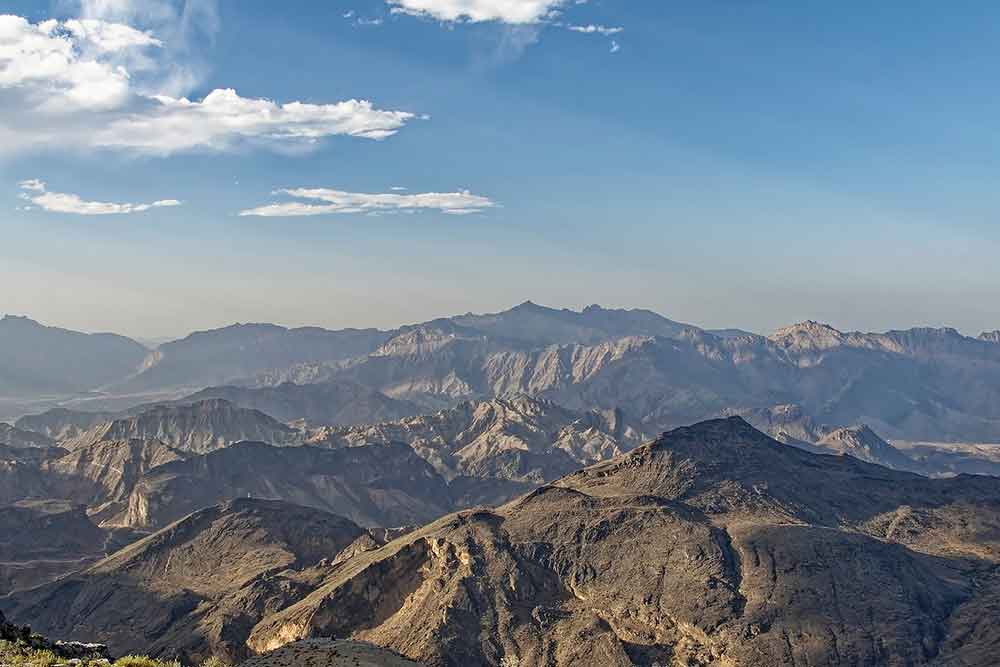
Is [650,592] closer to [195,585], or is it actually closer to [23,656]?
[195,585]

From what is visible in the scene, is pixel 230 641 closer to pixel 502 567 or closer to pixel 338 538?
pixel 502 567

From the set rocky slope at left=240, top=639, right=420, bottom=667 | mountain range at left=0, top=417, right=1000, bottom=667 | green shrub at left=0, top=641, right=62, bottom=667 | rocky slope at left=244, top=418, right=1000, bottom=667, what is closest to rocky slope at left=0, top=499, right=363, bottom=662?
mountain range at left=0, top=417, right=1000, bottom=667

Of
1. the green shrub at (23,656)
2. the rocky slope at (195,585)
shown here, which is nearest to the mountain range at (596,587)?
the rocky slope at (195,585)

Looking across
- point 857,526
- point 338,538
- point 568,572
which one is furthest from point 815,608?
point 338,538

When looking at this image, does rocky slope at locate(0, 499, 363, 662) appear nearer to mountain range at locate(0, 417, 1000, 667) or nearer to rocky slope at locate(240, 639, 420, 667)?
mountain range at locate(0, 417, 1000, 667)

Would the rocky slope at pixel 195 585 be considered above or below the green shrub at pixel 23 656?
below

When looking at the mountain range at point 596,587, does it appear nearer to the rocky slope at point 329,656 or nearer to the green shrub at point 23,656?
the rocky slope at point 329,656
